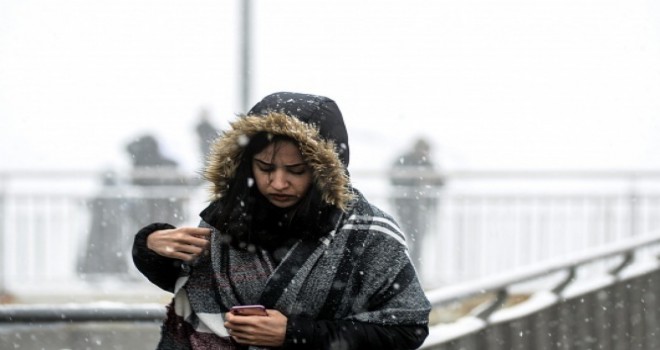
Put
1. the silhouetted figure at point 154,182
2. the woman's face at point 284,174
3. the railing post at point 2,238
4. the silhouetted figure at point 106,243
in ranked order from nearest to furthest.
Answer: the woman's face at point 284,174, the railing post at point 2,238, the silhouetted figure at point 106,243, the silhouetted figure at point 154,182

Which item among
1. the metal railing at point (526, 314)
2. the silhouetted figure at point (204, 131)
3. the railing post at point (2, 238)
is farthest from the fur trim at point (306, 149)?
the silhouetted figure at point (204, 131)

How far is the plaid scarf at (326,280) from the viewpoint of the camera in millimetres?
3771

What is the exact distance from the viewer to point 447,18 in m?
43.8

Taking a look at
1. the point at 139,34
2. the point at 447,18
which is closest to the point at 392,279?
the point at 139,34

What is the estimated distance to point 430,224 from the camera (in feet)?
38.9

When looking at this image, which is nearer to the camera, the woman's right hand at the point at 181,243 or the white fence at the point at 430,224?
the woman's right hand at the point at 181,243

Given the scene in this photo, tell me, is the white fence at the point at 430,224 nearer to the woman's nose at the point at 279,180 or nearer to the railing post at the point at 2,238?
the railing post at the point at 2,238

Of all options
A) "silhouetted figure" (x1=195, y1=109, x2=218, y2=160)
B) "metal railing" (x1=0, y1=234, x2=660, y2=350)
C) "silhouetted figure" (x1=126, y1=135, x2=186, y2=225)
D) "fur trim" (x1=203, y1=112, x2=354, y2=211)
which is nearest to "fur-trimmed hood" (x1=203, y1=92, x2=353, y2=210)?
"fur trim" (x1=203, y1=112, x2=354, y2=211)

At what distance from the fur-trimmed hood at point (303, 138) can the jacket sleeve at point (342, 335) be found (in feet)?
1.01

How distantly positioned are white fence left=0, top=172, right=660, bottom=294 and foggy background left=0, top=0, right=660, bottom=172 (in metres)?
20.1

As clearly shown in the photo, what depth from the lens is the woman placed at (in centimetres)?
376

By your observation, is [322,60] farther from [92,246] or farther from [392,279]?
[392,279]

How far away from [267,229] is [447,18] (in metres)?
40.5

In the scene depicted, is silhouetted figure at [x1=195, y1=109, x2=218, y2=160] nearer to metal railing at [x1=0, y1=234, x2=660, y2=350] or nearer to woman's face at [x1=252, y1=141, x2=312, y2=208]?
metal railing at [x1=0, y1=234, x2=660, y2=350]
